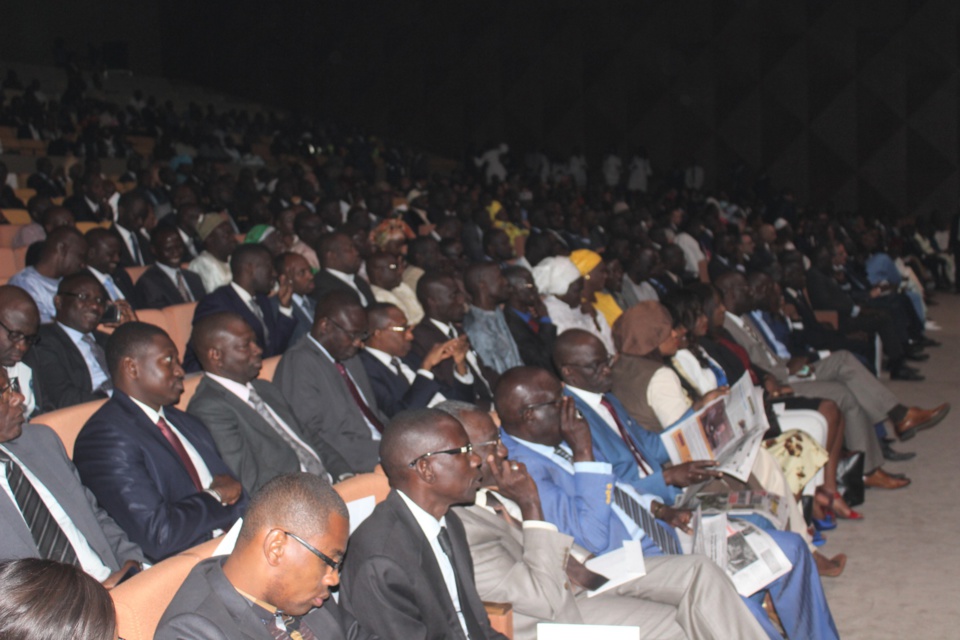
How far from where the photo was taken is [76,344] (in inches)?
151

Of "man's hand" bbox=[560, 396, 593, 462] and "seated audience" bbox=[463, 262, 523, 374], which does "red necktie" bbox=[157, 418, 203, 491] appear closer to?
"man's hand" bbox=[560, 396, 593, 462]

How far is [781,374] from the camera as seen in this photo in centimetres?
521

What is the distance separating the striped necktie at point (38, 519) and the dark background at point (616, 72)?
13.6m

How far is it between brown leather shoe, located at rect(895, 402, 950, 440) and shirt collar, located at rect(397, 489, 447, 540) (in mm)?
3971

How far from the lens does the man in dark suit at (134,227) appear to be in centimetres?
622

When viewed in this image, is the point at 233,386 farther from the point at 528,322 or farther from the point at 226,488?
the point at 528,322

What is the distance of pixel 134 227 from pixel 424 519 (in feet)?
15.2

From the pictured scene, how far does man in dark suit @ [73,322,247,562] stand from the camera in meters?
2.51

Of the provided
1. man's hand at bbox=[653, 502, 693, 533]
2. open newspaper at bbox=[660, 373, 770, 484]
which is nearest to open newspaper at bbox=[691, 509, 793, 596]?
man's hand at bbox=[653, 502, 693, 533]

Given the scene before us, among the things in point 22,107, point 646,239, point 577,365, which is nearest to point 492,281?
point 577,365

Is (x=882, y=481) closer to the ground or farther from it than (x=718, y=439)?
closer to the ground

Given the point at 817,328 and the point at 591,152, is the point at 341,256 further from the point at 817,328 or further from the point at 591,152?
the point at 591,152

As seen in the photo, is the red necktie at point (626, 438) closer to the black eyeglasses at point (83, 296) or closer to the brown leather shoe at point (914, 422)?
the black eyeglasses at point (83, 296)

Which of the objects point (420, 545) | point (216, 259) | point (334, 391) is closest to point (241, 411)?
point (334, 391)
